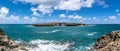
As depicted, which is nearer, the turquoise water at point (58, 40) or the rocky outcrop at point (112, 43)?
the rocky outcrop at point (112, 43)

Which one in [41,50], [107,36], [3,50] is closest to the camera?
[3,50]

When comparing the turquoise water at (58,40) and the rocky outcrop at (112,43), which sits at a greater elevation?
the rocky outcrop at (112,43)

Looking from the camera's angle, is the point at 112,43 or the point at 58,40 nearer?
the point at 112,43

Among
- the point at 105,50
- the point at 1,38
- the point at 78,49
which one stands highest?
the point at 1,38

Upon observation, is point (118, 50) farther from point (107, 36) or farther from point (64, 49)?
point (64, 49)

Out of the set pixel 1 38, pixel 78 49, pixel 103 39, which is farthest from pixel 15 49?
pixel 78 49

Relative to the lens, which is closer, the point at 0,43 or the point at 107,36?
the point at 0,43

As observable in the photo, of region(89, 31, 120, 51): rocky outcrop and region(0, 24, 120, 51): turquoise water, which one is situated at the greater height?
region(89, 31, 120, 51): rocky outcrop

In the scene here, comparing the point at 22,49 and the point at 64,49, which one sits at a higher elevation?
the point at 22,49

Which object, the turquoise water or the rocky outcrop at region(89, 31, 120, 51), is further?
the turquoise water

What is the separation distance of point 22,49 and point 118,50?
18.7 ft

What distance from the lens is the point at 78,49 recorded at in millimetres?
39969

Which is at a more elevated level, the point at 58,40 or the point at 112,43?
the point at 112,43

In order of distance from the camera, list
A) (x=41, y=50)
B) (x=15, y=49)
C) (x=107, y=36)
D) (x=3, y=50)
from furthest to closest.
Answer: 1. (x=41, y=50)
2. (x=107, y=36)
3. (x=15, y=49)
4. (x=3, y=50)
